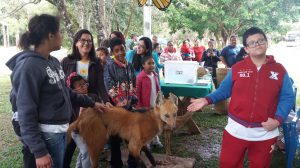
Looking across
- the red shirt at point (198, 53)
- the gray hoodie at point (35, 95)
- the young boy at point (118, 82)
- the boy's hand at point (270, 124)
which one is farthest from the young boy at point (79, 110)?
the red shirt at point (198, 53)

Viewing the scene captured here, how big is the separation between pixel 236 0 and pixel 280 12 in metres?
3.73

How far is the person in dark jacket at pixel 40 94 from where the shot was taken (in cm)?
195

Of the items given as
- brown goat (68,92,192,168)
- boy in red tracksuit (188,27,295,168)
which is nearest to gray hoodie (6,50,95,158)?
brown goat (68,92,192,168)

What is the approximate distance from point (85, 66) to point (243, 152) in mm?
2078

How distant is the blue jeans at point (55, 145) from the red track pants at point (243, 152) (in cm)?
150

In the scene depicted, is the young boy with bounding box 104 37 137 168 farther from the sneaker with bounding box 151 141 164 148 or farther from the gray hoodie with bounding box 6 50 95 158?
the gray hoodie with bounding box 6 50 95 158

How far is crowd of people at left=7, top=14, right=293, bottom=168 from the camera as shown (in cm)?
199

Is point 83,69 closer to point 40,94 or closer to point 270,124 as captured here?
point 40,94

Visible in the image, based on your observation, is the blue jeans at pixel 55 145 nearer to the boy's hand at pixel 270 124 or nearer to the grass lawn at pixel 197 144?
the boy's hand at pixel 270 124

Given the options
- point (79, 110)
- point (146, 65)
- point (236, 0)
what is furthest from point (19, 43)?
point (236, 0)

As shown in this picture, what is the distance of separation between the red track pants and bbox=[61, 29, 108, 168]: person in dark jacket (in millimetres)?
1688

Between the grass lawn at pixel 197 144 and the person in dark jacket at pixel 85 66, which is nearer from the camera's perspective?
the person in dark jacket at pixel 85 66

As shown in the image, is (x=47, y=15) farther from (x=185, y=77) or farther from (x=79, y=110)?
(x=185, y=77)

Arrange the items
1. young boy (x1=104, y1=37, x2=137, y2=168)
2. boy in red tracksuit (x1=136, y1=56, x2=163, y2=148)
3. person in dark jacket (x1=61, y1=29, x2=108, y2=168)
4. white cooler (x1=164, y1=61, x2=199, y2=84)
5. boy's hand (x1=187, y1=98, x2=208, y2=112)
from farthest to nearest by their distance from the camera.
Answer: white cooler (x1=164, y1=61, x2=199, y2=84)
boy in red tracksuit (x1=136, y1=56, x2=163, y2=148)
young boy (x1=104, y1=37, x2=137, y2=168)
person in dark jacket (x1=61, y1=29, x2=108, y2=168)
boy's hand (x1=187, y1=98, x2=208, y2=112)
